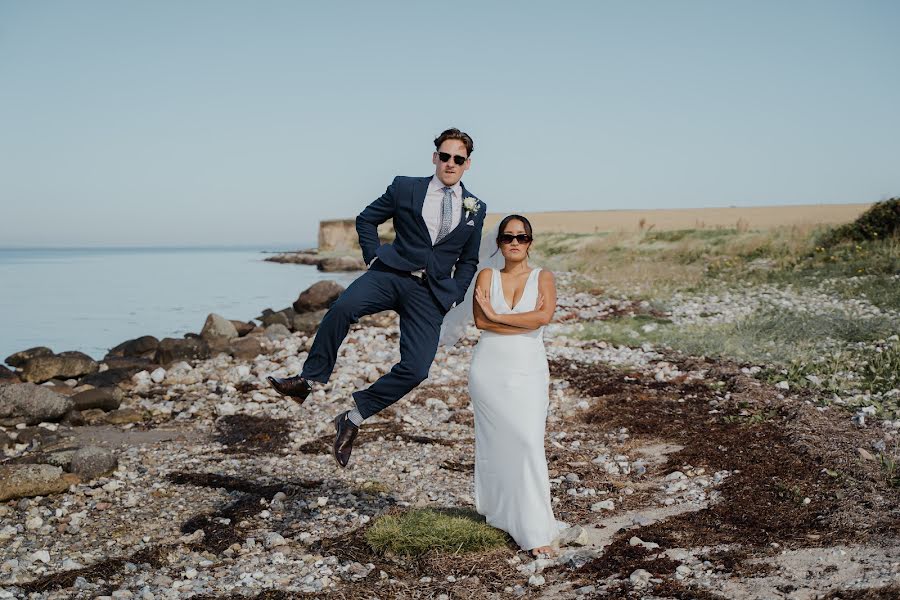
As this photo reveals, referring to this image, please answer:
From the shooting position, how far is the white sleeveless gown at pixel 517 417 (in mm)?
5695

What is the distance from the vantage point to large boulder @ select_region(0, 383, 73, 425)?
11336mm

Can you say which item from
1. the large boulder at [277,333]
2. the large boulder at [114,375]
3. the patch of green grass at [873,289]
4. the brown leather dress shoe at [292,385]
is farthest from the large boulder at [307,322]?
the brown leather dress shoe at [292,385]

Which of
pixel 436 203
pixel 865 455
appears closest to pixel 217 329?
pixel 436 203

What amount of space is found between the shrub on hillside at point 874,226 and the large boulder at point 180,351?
2095 centimetres

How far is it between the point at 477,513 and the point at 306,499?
196cm

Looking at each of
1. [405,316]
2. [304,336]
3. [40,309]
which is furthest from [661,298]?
[40,309]

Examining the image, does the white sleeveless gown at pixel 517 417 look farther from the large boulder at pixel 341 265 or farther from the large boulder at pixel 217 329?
the large boulder at pixel 341 265

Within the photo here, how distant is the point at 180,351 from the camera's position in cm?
1670

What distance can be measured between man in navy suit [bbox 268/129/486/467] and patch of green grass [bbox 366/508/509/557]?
716 millimetres

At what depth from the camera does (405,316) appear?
6559mm

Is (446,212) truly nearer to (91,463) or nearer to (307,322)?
(91,463)

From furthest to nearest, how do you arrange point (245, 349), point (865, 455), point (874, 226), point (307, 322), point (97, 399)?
point (874, 226)
point (307, 322)
point (245, 349)
point (97, 399)
point (865, 455)

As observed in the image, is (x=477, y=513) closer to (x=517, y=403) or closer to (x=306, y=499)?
(x=517, y=403)

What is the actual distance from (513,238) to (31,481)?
214 inches
